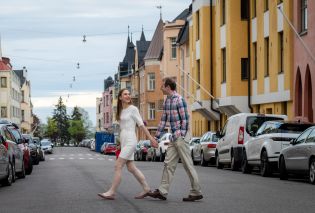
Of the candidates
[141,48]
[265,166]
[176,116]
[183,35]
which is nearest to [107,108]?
[141,48]

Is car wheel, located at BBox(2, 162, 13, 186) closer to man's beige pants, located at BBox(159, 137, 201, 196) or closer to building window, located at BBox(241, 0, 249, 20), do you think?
man's beige pants, located at BBox(159, 137, 201, 196)

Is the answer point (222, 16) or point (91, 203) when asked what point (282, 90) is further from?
point (91, 203)

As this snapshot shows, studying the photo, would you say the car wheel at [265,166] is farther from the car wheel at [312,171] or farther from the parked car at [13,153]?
the parked car at [13,153]

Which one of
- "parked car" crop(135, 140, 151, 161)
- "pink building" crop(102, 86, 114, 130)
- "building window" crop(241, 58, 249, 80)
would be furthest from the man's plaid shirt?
"pink building" crop(102, 86, 114, 130)

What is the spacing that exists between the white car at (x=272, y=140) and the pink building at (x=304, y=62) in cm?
868

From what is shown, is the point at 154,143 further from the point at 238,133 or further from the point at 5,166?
the point at 238,133

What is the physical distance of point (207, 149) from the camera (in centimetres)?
3731

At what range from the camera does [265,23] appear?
43031 millimetres

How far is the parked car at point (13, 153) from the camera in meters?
22.2

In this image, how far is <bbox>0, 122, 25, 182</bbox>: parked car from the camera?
2225 centimetres

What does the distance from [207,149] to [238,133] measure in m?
7.59

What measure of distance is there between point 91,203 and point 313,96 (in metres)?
22.0

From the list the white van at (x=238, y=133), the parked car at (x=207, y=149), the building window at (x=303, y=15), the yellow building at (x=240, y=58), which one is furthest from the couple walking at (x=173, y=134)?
the yellow building at (x=240, y=58)

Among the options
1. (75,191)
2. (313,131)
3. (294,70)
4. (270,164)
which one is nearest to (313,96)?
(294,70)
